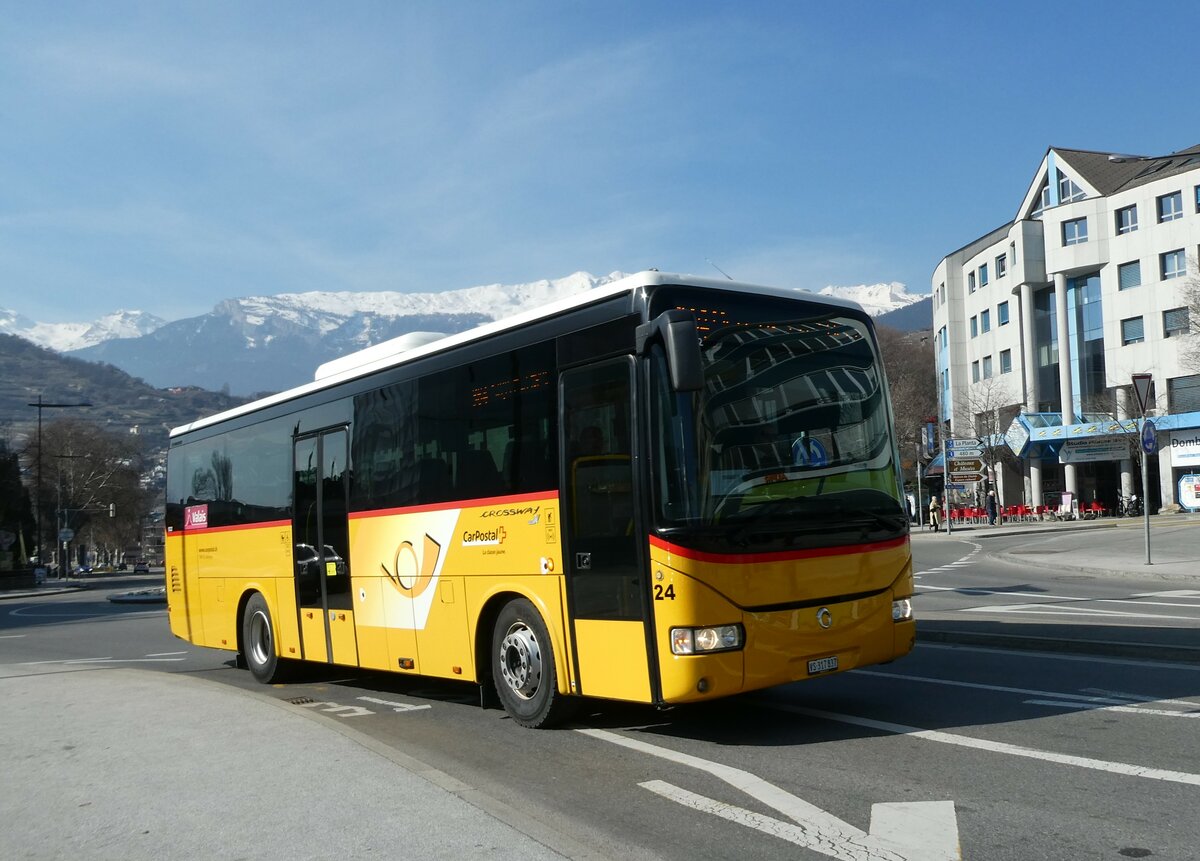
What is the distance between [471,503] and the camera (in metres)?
Result: 9.14

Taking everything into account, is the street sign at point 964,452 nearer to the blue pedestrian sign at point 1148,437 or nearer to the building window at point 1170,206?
the blue pedestrian sign at point 1148,437

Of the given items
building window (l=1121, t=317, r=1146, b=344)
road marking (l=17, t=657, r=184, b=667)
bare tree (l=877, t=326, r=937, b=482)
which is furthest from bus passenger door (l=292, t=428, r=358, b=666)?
bare tree (l=877, t=326, r=937, b=482)

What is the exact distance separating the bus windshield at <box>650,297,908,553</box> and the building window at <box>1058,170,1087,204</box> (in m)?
65.3

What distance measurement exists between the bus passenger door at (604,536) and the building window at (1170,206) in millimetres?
61444

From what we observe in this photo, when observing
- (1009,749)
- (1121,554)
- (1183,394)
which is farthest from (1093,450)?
(1009,749)

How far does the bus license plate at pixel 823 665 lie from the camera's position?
303 inches

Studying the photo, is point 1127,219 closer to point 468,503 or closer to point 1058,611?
point 1058,611

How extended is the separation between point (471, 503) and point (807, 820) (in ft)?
14.1

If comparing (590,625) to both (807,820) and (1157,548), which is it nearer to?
(807,820)

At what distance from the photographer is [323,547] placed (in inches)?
451

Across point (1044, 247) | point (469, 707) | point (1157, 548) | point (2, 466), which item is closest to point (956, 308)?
point (1044, 247)

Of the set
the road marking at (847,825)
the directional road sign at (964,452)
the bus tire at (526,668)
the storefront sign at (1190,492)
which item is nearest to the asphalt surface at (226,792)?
the road marking at (847,825)

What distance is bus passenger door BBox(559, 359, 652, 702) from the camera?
747 centimetres

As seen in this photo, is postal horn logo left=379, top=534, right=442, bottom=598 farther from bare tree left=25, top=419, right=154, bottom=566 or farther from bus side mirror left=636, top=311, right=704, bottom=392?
bare tree left=25, top=419, right=154, bottom=566
